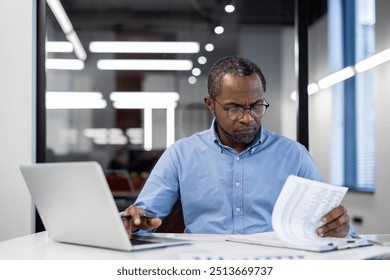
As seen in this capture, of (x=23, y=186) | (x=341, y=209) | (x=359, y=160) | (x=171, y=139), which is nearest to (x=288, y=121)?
(x=171, y=139)

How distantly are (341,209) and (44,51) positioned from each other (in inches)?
93.9

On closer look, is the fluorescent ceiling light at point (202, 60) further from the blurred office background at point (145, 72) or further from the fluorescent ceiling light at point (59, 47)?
the fluorescent ceiling light at point (59, 47)

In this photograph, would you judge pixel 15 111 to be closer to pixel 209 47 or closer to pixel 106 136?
pixel 106 136

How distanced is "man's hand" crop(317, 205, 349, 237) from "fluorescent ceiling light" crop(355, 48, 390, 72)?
108 inches

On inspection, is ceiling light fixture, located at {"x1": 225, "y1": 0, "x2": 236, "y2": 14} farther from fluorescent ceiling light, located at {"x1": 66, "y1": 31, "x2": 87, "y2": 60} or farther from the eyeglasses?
the eyeglasses

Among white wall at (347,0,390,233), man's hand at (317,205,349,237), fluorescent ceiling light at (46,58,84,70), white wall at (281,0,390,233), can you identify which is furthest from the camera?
white wall at (347,0,390,233)

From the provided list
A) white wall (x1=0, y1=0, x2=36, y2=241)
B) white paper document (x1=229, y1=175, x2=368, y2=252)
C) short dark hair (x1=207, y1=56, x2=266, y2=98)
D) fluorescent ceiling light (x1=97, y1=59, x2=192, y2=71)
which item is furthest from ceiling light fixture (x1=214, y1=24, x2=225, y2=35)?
white paper document (x1=229, y1=175, x2=368, y2=252)

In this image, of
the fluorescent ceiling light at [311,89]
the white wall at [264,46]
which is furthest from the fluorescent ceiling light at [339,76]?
the white wall at [264,46]

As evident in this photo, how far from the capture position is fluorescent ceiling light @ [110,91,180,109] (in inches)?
144

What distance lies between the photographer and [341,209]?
162 cm

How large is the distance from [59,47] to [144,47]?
52 centimetres

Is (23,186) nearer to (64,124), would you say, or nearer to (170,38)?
(64,124)

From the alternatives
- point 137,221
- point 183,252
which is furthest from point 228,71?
point 183,252

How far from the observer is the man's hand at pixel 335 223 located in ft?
5.24
